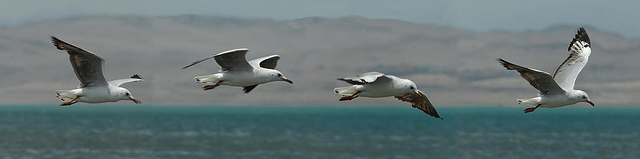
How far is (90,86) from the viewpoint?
1766 centimetres

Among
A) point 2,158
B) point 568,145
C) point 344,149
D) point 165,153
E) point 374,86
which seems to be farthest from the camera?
point 568,145

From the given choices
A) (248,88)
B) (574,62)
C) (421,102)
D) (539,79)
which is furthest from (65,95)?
(574,62)

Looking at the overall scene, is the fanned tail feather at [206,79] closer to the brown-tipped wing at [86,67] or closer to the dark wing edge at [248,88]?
the dark wing edge at [248,88]

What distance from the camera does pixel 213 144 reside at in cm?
9738

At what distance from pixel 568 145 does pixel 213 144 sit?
151 feet

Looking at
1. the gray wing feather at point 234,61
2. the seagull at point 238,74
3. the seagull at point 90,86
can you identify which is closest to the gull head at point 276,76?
the seagull at point 238,74

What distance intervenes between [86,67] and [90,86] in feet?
1.59

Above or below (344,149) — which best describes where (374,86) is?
below

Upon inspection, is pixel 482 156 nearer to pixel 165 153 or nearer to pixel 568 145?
pixel 568 145

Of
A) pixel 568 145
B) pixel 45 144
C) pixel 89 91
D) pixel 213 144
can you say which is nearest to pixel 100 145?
pixel 45 144

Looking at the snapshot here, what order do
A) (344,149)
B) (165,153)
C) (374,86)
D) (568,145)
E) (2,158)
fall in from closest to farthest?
(374,86), (2,158), (165,153), (344,149), (568,145)

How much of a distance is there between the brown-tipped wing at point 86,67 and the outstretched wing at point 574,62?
11304mm

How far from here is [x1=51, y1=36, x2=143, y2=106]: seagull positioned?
56.3ft

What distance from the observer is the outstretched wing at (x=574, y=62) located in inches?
789
